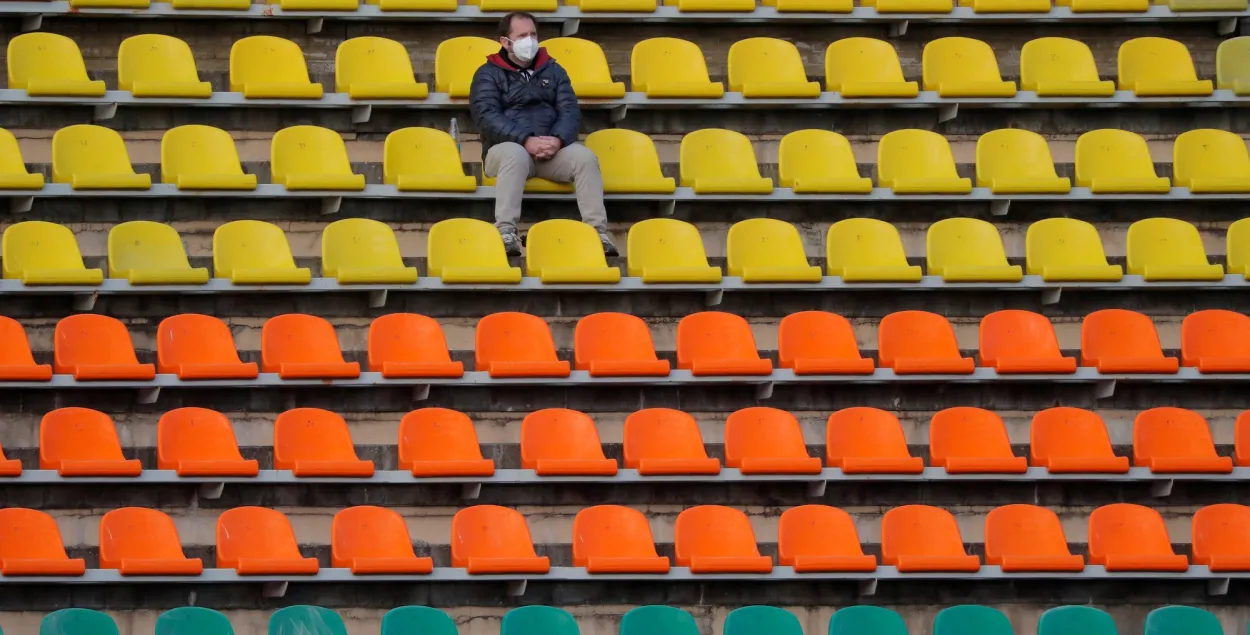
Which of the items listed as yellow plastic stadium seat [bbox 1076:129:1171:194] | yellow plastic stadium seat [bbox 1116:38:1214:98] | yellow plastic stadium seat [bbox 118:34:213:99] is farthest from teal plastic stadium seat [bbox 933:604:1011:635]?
yellow plastic stadium seat [bbox 118:34:213:99]

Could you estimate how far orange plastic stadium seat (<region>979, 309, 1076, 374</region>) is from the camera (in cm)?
740

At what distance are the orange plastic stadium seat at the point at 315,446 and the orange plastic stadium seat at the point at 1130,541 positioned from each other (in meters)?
2.80

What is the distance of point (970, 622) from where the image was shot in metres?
5.99

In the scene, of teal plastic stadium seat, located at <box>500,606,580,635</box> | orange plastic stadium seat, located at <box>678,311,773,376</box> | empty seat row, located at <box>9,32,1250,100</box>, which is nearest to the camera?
teal plastic stadium seat, located at <box>500,606,580,635</box>

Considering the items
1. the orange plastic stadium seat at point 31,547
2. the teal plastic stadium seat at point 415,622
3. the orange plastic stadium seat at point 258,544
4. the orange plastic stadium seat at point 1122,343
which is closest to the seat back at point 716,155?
the orange plastic stadium seat at point 1122,343

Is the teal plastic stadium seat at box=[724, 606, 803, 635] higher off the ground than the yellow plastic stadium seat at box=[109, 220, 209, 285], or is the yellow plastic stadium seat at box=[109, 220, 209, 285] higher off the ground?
the yellow plastic stadium seat at box=[109, 220, 209, 285]

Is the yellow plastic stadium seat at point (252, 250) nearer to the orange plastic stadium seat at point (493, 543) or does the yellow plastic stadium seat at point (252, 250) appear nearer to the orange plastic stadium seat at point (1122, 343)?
the orange plastic stadium seat at point (493, 543)

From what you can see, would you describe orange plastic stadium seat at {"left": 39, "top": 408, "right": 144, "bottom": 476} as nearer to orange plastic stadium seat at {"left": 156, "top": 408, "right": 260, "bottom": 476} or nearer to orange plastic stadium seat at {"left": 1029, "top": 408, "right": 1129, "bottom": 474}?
orange plastic stadium seat at {"left": 156, "top": 408, "right": 260, "bottom": 476}

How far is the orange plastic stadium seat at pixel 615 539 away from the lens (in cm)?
659

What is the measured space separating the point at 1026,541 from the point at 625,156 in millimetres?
2423

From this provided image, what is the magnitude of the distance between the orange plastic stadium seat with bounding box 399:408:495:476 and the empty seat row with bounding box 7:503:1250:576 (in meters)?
0.24

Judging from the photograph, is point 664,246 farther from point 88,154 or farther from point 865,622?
point 88,154

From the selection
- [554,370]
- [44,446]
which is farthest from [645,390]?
[44,446]

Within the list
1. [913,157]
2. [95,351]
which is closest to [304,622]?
[95,351]
